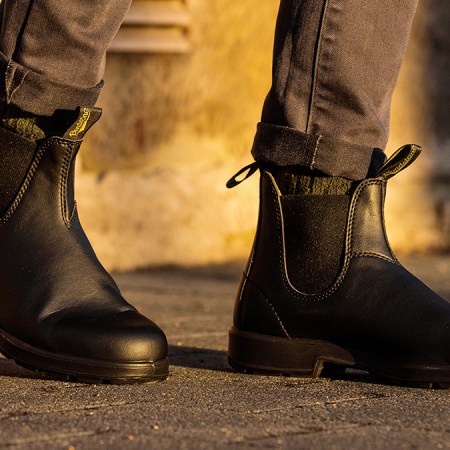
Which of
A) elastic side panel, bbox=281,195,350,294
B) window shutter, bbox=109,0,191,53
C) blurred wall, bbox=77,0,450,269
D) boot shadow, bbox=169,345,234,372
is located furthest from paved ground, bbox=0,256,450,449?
window shutter, bbox=109,0,191,53

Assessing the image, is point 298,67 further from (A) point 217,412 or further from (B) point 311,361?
(A) point 217,412

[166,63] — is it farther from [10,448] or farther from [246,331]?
[10,448]

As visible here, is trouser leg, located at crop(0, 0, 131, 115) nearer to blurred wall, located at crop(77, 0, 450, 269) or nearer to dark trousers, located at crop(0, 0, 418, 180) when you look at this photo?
dark trousers, located at crop(0, 0, 418, 180)

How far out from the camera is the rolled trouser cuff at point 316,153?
178 cm

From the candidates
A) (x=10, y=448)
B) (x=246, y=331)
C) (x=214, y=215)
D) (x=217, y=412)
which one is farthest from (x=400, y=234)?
(x=10, y=448)

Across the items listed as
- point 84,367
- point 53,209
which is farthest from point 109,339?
point 53,209

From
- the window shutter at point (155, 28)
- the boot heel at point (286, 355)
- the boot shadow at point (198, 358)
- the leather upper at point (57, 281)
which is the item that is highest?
the window shutter at point (155, 28)

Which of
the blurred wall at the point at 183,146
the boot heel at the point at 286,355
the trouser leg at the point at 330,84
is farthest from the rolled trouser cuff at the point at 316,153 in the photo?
the blurred wall at the point at 183,146

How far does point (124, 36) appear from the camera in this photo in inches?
158

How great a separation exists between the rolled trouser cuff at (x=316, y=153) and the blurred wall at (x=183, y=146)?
7.23 ft

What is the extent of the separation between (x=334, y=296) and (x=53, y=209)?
0.49 metres

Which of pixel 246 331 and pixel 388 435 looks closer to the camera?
pixel 388 435

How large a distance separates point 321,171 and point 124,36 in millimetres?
2363

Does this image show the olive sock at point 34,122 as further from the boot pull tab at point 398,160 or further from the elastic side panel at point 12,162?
the boot pull tab at point 398,160
